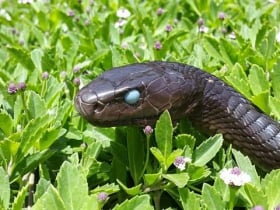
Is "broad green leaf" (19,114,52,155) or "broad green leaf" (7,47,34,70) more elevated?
"broad green leaf" (19,114,52,155)

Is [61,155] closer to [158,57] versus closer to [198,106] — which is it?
[198,106]

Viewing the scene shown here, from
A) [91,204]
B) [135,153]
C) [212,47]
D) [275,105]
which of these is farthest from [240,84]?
[91,204]

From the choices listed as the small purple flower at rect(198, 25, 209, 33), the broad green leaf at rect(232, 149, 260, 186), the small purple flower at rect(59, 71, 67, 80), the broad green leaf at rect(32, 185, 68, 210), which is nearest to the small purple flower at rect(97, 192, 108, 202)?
the broad green leaf at rect(32, 185, 68, 210)

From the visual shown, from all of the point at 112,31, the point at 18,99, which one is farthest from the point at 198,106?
the point at 112,31

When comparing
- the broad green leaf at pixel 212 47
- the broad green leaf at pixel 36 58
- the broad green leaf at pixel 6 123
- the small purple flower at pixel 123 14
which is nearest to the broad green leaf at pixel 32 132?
the broad green leaf at pixel 6 123

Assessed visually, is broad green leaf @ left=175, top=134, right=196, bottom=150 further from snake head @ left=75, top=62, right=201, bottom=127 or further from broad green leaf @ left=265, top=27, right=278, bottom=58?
broad green leaf @ left=265, top=27, right=278, bottom=58

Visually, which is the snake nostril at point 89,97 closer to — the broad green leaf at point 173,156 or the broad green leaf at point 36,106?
the broad green leaf at point 36,106
